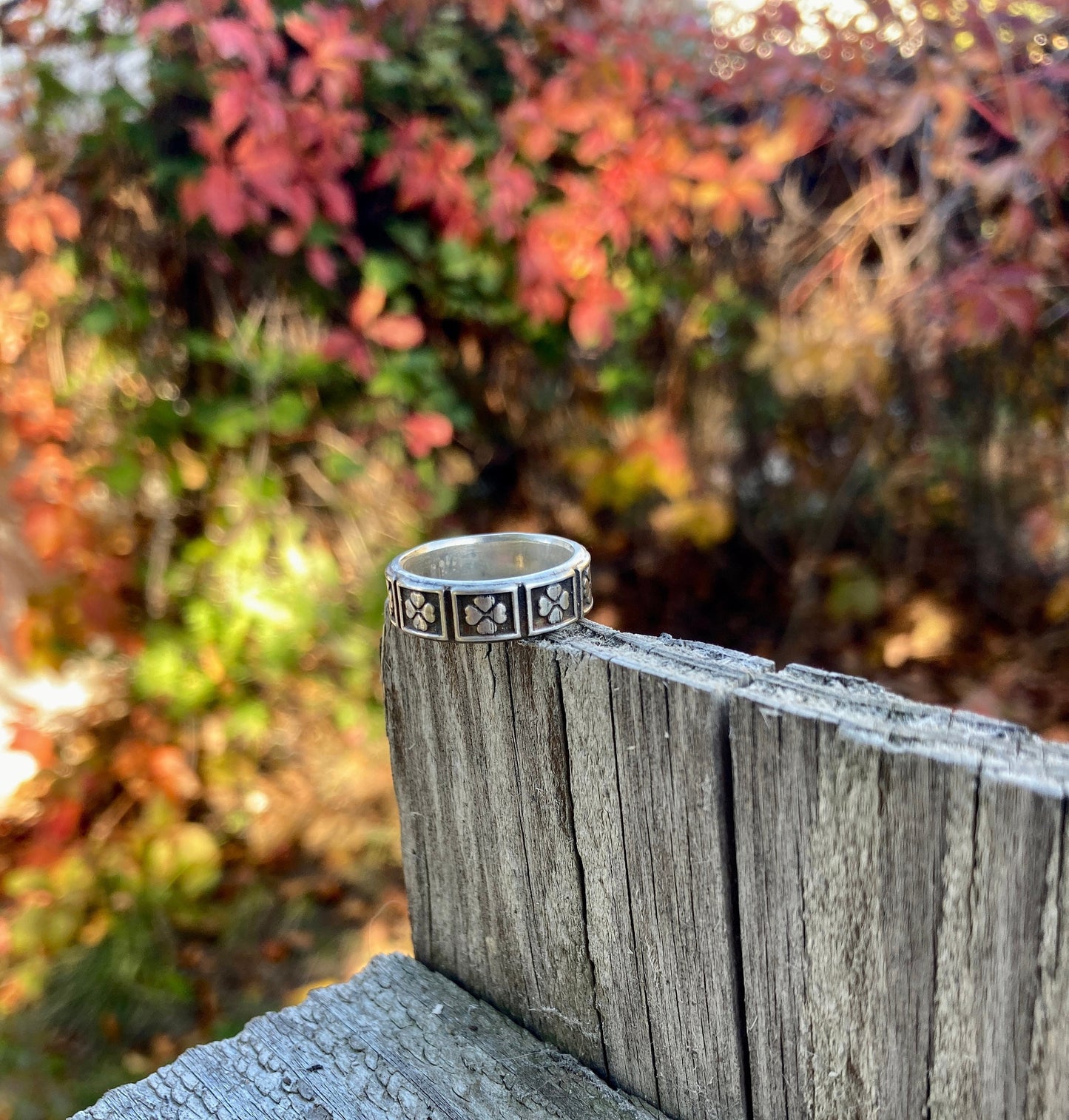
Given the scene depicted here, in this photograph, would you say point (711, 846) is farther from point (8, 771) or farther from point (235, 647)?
point (8, 771)

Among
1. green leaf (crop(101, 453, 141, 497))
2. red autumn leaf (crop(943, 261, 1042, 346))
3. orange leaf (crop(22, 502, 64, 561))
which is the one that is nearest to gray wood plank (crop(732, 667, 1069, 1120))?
red autumn leaf (crop(943, 261, 1042, 346))

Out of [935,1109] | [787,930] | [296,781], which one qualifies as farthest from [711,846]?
[296,781]

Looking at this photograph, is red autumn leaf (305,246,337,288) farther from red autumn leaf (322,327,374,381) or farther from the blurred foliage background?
red autumn leaf (322,327,374,381)

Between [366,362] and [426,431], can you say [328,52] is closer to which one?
[366,362]

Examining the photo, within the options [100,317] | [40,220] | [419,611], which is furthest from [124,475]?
[419,611]

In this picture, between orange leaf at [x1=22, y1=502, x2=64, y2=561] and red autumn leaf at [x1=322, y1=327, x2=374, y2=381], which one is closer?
red autumn leaf at [x1=322, y1=327, x2=374, y2=381]

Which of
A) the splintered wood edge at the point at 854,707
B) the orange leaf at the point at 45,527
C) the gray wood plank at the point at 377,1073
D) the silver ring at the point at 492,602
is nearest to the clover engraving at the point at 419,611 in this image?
the silver ring at the point at 492,602
